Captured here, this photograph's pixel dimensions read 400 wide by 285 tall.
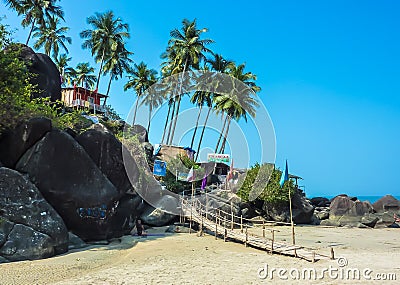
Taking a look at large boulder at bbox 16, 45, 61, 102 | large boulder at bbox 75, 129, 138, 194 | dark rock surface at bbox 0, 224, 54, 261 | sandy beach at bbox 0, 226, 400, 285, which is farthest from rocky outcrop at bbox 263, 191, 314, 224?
dark rock surface at bbox 0, 224, 54, 261

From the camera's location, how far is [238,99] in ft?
134

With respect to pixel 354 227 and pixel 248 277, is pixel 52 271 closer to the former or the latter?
pixel 248 277

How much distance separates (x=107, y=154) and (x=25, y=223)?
18.4ft

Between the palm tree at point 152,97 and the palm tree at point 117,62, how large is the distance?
4.56 m

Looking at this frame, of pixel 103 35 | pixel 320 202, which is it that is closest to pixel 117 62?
pixel 103 35

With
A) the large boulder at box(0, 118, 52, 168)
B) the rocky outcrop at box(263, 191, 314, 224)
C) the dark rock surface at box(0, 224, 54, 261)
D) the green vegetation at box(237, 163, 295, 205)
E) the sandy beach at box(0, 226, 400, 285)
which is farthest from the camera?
the rocky outcrop at box(263, 191, 314, 224)

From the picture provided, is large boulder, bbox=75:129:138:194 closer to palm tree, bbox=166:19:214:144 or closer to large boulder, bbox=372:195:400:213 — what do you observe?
palm tree, bbox=166:19:214:144

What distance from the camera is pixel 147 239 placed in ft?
51.3

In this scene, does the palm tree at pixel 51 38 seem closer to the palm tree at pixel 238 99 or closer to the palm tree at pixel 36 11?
the palm tree at pixel 36 11

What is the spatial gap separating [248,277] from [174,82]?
3505 cm

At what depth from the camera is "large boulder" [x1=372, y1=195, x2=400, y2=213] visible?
3797 cm

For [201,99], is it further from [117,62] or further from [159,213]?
[159,213]

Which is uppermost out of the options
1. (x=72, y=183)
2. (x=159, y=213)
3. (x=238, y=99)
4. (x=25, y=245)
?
(x=238, y=99)

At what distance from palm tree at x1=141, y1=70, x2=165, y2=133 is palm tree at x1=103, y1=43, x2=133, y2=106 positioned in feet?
15.0
